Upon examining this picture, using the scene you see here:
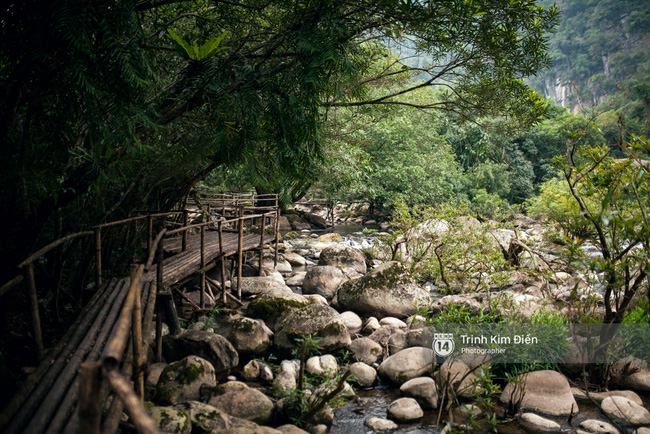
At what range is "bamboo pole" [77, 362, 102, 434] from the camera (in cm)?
123

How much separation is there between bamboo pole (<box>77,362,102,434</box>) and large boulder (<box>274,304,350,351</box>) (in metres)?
4.19

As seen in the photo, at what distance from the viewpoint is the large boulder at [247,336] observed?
5.51 metres

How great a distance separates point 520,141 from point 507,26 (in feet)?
82.5

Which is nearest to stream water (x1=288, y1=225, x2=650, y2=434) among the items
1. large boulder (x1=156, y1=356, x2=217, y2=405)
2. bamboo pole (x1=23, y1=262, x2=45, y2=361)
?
large boulder (x1=156, y1=356, x2=217, y2=405)

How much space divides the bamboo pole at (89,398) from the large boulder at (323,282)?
281 inches

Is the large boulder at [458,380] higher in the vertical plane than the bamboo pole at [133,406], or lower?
lower

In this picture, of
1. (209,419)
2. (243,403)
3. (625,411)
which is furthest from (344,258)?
(209,419)

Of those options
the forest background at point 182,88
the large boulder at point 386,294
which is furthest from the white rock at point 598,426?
the large boulder at point 386,294

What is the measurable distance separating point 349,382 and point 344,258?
5.70 metres

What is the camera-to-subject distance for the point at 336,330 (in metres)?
5.55

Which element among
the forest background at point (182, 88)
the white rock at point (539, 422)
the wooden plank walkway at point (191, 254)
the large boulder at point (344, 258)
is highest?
the forest background at point (182, 88)

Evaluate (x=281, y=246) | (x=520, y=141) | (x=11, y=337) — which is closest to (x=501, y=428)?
(x=11, y=337)

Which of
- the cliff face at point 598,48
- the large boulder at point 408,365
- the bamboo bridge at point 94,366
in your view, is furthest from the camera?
the cliff face at point 598,48

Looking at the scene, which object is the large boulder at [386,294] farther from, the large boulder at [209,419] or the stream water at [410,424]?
the large boulder at [209,419]
